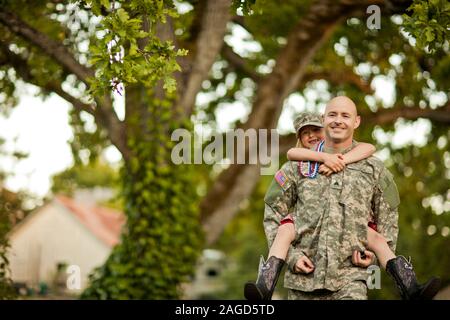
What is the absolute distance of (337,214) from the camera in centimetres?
540

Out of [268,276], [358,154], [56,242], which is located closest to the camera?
[268,276]

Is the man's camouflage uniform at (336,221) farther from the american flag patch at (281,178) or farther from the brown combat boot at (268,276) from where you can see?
the brown combat boot at (268,276)

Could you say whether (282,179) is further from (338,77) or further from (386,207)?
(338,77)

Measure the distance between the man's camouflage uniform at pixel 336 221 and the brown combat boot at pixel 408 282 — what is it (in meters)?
0.18

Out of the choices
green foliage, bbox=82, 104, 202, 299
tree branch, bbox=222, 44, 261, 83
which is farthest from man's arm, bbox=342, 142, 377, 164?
tree branch, bbox=222, 44, 261, 83

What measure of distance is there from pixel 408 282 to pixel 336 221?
2.17ft

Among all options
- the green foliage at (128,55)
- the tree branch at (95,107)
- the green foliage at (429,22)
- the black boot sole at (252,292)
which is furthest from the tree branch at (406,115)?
the black boot sole at (252,292)

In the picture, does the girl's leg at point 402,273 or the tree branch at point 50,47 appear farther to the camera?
the tree branch at point 50,47

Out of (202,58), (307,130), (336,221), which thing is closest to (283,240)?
(336,221)

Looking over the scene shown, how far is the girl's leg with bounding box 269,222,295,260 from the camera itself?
5422 mm

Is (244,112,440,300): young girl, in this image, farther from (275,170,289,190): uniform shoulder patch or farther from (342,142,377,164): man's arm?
(275,170,289,190): uniform shoulder patch

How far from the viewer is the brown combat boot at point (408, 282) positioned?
5.07 metres

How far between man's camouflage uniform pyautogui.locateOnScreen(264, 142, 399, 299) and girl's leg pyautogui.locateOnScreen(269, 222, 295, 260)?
0.05 meters
